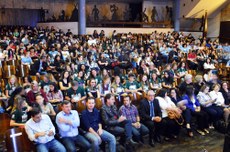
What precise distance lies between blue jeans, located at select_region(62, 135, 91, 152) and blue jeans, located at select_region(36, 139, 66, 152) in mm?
105

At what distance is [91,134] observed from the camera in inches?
155

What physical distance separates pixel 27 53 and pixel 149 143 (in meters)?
5.22

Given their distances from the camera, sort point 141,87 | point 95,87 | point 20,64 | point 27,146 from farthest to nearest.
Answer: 1. point 20,64
2. point 141,87
3. point 95,87
4. point 27,146

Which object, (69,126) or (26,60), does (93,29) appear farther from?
(69,126)

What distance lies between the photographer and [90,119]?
4.05m

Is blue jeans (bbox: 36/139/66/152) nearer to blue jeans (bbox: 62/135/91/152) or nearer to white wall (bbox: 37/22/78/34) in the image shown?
blue jeans (bbox: 62/135/91/152)

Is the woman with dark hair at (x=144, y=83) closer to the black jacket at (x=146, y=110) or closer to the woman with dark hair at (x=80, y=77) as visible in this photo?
the woman with dark hair at (x=80, y=77)

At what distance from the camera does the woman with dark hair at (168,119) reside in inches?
188

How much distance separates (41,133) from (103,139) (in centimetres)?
103

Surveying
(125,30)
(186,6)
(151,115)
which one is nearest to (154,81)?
(151,115)

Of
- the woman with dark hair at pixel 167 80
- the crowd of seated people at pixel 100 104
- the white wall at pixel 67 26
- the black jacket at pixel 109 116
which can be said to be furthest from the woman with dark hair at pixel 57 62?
the white wall at pixel 67 26

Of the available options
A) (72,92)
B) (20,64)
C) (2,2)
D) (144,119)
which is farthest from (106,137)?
(2,2)

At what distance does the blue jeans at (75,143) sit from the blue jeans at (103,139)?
0.25ft

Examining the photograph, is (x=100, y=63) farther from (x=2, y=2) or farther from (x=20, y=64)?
(x=2, y=2)
